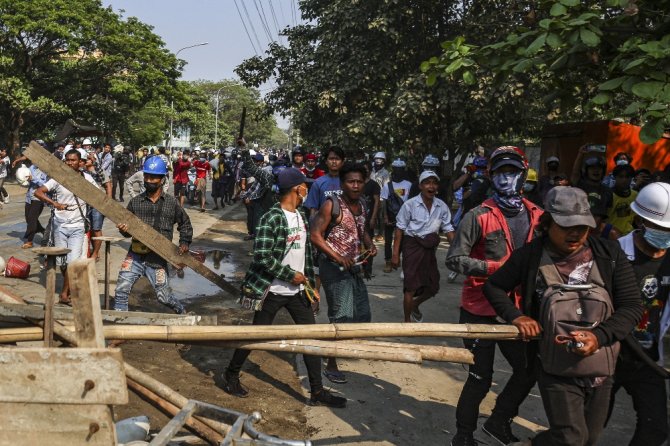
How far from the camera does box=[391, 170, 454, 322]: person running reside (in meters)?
6.82

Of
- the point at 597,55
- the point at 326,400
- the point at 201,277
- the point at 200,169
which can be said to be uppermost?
the point at 597,55

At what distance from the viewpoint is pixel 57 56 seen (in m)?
32.0

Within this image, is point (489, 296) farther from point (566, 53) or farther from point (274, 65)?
point (274, 65)

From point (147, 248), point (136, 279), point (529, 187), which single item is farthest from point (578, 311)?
point (529, 187)

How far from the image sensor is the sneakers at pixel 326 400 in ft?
16.2

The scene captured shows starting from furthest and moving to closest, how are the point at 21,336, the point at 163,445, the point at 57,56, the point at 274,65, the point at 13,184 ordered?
the point at 57,56 → the point at 13,184 → the point at 274,65 → the point at 21,336 → the point at 163,445

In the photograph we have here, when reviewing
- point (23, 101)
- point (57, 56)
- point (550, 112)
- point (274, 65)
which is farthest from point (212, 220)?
point (57, 56)

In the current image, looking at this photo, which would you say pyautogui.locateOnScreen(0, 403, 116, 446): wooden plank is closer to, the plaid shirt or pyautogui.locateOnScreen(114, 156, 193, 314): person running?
pyautogui.locateOnScreen(114, 156, 193, 314): person running

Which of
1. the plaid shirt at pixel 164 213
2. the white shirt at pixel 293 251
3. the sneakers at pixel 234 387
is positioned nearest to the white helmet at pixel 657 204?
the white shirt at pixel 293 251

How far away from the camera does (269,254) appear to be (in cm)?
484

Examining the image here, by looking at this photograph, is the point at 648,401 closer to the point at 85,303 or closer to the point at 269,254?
the point at 269,254

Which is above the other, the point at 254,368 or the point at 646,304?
the point at 646,304

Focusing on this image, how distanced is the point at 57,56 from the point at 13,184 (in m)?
7.69

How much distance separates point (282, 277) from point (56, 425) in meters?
2.71
